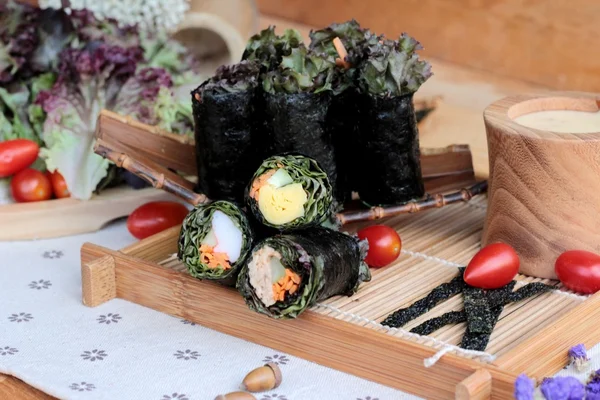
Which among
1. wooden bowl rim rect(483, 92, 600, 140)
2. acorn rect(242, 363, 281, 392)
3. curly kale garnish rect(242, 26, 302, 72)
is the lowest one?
acorn rect(242, 363, 281, 392)

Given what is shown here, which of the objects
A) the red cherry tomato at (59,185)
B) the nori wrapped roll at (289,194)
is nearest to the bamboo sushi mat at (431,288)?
the nori wrapped roll at (289,194)

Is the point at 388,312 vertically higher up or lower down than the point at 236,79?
lower down

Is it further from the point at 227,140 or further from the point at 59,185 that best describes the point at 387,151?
the point at 59,185

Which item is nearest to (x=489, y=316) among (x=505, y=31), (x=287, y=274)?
(x=287, y=274)

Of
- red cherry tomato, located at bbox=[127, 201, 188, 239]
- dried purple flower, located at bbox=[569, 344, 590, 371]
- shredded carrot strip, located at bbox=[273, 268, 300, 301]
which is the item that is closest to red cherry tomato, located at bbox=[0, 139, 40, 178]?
red cherry tomato, located at bbox=[127, 201, 188, 239]

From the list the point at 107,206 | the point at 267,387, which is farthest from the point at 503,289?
the point at 107,206

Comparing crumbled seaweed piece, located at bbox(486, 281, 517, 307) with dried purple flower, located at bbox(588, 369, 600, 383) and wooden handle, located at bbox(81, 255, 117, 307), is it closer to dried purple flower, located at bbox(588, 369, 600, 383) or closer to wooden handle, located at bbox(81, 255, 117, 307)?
dried purple flower, located at bbox(588, 369, 600, 383)

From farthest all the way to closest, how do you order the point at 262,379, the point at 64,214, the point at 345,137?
1. the point at 64,214
2. the point at 345,137
3. the point at 262,379
